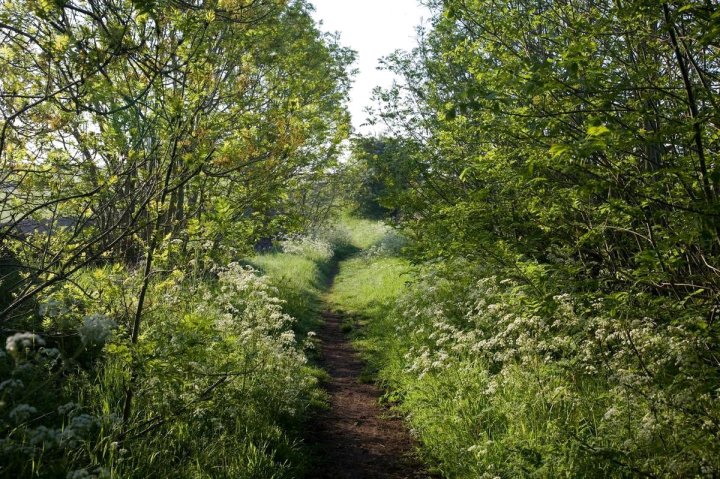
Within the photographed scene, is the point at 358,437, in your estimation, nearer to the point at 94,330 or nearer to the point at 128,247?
the point at 128,247

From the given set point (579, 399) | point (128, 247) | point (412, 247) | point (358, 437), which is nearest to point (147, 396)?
point (128, 247)

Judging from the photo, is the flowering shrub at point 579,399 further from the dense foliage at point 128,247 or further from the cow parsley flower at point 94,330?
the cow parsley flower at point 94,330

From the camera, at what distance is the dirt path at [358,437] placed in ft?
17.6

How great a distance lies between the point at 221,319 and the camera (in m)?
6.47

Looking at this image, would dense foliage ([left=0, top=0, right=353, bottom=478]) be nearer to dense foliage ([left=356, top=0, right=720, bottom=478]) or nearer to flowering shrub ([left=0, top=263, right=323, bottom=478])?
flowering shrub ([left=0, top=263, right=323, bottom=478])

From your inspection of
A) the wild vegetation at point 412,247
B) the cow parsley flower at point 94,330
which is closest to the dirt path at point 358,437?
the wild vegetation at point 412,247

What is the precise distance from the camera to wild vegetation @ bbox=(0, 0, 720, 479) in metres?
3.46

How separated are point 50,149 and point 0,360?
2.17 meters

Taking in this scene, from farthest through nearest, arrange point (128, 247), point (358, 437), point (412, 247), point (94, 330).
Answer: point (412, 247) → point (358, 437) → point (128, 247) → point (94, 330)

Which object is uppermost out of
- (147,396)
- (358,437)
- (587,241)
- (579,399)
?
(587,241)

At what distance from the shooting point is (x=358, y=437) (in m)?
6.24

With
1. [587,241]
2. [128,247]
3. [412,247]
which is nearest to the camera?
[128,247]

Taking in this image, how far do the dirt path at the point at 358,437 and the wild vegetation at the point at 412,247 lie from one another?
0.91ft

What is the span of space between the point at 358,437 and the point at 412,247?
3121 mm
